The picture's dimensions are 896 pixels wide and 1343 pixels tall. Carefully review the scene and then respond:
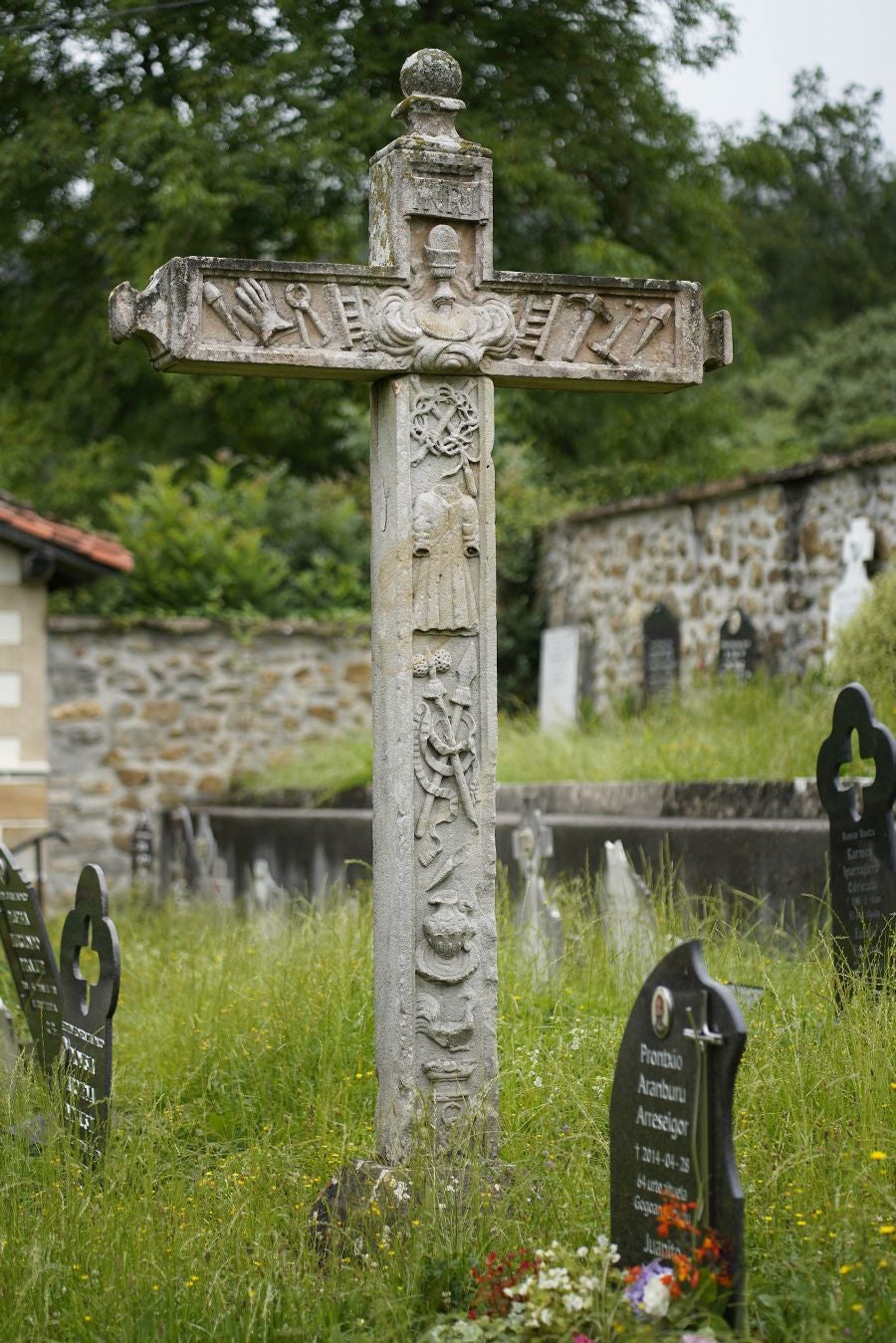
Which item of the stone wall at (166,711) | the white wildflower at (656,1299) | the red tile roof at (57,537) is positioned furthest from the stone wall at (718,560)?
the white wildflower at (656,1299)

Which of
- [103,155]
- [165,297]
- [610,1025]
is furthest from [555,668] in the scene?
[165,297]

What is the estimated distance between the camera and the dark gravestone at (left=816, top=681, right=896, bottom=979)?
5.71 meters

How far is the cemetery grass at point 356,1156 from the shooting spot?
373 centimetres

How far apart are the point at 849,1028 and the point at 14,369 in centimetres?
1553

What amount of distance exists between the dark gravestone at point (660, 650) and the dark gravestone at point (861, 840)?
737 centimetres

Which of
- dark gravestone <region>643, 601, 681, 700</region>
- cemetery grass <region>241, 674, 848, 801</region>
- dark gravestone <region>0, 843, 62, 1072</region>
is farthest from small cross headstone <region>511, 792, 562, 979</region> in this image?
dark gravestone <region>643, 601, 681, 700</region>

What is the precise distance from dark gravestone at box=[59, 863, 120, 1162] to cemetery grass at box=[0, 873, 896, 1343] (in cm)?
9

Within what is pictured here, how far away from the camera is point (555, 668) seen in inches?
593

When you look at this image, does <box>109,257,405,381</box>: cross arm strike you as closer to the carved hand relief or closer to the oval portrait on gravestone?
the carved hand relief

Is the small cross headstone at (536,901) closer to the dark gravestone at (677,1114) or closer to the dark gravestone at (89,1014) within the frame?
the dark gravestone at (89,1014)

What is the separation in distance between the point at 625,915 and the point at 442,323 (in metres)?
3.32

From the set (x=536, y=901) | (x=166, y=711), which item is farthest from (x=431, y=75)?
(x=166, y=711)

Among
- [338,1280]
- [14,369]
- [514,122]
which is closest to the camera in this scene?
[338,1280]

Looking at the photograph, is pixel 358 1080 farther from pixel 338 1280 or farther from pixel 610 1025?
pixel 338 1280
